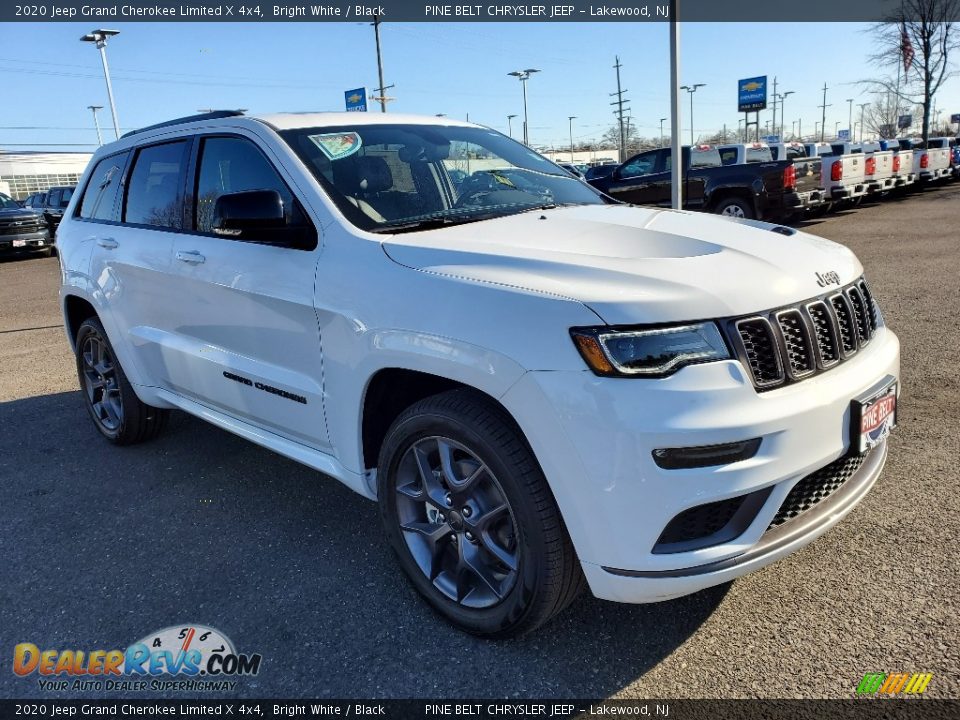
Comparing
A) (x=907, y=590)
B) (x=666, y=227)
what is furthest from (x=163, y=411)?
(x=907, y=590)

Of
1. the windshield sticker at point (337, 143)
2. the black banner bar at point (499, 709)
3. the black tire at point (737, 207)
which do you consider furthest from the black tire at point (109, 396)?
the black tire at point (737, 207)

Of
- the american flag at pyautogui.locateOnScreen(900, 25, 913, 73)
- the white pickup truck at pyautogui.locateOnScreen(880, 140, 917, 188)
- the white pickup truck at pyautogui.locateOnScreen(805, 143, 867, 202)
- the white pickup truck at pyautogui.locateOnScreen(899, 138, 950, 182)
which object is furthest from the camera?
the american flag at pyautogui.locateOnScreen(900, 25, 913, 73)

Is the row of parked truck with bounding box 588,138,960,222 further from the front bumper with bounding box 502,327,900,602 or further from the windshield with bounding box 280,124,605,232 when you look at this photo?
the front bumper with bounding box 502,327,900,602

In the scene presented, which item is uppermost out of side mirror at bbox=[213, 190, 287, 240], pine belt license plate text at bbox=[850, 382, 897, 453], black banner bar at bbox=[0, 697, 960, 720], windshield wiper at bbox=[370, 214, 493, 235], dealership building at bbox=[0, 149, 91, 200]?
dealership building at bbox=[0, 149, 91, 200]

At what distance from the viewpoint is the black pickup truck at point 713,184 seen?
13.3 m

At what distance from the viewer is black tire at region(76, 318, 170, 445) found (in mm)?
4656

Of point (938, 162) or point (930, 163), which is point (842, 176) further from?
point (938, 162)

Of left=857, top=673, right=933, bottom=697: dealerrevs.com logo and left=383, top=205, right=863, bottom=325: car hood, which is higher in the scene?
left=383, top=205, right=863, bottom=325: car hood

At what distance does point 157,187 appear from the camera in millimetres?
4164

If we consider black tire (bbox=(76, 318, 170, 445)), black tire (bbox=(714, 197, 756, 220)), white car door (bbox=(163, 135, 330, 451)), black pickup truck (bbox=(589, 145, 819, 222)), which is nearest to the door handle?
white car door (bbox=(163, 135, 330, 451))

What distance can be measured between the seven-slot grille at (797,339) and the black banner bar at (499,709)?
972 mm

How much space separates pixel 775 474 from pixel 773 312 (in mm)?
491

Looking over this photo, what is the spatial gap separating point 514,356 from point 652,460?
→ 19.5 inches

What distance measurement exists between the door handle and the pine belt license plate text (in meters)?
2.81
